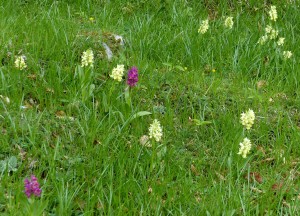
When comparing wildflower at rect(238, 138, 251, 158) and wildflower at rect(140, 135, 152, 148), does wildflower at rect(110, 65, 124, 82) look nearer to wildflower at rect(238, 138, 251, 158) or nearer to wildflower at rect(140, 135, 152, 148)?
wildflower at rect(140, 135, 152, 148)

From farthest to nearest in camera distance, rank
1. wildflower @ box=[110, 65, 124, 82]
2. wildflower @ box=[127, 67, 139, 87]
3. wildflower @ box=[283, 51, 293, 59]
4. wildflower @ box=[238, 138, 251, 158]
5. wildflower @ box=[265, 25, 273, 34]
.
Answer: wildflower @ box=[265, 25, 273, 34], wildflower @ box=[283, 51, 293, 59], wildflower @ box=[110, 65, 124, 82], wildflower @ box=[127, 67, 139, 87], wildflower @ box=[238, 138, 251, 158]

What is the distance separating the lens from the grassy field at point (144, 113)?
9.96 ft

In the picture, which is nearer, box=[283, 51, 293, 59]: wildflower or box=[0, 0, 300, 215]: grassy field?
box=[0, 0, 300, 215]: grassy field

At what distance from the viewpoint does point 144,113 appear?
3.76 m

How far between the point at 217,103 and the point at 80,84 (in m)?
1.19

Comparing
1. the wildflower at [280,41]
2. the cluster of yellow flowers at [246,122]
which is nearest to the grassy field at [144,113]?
the wildflower at [280,41]

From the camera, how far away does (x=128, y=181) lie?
9.95 feet

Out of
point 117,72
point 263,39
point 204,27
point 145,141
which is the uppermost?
point 117,72

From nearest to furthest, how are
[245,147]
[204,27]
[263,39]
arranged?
[245,147] < [204,27] < [263,39]

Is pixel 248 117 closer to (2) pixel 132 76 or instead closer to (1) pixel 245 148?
(1) pixel 245 148

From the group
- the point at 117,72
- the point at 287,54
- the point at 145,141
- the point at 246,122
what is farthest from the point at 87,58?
the point at 287,54

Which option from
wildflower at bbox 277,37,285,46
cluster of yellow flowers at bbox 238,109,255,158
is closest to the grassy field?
wildflower at bbox 277,37,285,46

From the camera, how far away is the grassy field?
3035mm

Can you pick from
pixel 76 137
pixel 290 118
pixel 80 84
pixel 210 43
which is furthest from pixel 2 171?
pixel 210 43
